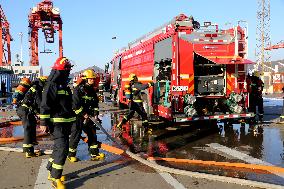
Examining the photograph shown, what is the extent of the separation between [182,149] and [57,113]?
10.8 ft

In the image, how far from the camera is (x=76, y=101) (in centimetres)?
639

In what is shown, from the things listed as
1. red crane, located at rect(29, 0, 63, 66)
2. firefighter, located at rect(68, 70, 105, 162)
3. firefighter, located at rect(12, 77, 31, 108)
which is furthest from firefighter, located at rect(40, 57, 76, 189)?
red crane, located at rect(29, 0, 63, 66)

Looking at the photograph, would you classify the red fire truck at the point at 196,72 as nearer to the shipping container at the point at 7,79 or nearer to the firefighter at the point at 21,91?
the firefighter at the point at 21,91

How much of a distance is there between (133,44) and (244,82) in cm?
578

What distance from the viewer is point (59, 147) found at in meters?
5.12

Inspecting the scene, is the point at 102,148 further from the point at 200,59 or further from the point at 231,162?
the point at 200,59

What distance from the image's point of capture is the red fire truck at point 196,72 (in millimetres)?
9422

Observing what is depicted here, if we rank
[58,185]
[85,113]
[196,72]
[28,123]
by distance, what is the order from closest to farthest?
[58,185], [85,113], [28,123], [196,72]

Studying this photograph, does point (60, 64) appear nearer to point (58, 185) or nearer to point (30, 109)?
point (58, 185)

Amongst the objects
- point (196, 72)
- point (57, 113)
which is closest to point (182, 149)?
point (196, 72)

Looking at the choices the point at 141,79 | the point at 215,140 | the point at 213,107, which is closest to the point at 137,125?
the point at 141,79

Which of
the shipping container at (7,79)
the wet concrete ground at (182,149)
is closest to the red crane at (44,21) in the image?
the shipping container at (7,79)

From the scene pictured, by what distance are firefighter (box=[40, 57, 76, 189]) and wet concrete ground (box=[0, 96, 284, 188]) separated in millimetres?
415

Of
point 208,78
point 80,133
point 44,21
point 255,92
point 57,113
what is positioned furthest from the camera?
point 44,21
